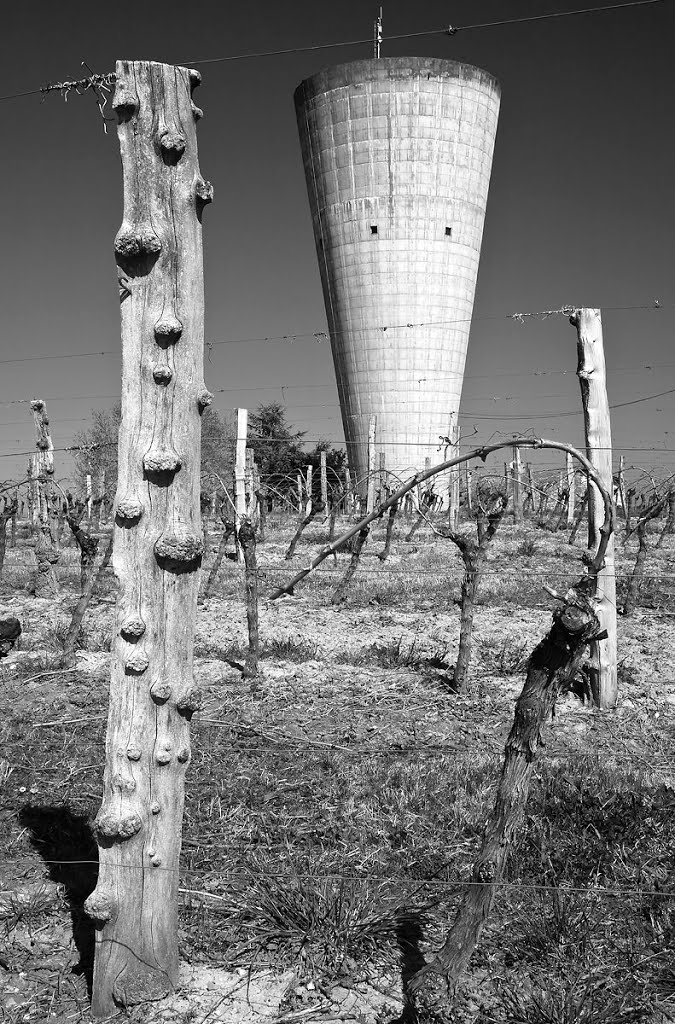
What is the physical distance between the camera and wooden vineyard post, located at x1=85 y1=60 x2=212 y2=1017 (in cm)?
299

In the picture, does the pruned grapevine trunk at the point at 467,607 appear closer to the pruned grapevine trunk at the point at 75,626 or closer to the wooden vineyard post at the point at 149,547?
the pruned grapevine trunk at the point at 75,626

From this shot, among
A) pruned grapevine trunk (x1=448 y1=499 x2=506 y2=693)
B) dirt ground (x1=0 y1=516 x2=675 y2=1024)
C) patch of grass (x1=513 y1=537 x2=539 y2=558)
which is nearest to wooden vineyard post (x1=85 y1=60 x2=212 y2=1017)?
dirt ground (x1=0 y1=516 x2=675 y2=1024)

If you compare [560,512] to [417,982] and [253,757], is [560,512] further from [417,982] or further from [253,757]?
[417,982]

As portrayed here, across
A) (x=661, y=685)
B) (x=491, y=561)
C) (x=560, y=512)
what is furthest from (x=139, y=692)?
(x=560, y=512)

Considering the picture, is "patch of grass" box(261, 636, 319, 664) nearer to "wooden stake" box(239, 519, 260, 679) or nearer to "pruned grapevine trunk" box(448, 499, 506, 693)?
"wooden stake" box(239, 519, 260, 679)

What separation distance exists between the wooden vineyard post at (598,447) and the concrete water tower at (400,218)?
20231 mm

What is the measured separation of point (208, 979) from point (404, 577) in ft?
31.5

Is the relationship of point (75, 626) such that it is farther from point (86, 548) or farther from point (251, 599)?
point (251, 599)

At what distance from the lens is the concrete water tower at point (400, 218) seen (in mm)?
26984

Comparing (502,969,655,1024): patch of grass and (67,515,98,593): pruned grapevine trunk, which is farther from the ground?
(67,515,98,593): pruned grapevine trunk

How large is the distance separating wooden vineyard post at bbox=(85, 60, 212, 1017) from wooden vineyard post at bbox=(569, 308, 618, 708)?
4.03 m

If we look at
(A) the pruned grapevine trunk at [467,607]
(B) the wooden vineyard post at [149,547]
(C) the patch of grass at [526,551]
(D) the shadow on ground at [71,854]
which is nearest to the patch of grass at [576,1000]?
(B) the wooden vineyard post at [149,547]

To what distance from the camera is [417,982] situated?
2994 millimetres

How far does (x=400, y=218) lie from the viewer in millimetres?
27250
